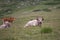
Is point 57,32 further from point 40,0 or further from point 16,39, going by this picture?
point 40,0

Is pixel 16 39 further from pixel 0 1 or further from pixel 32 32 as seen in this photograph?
pixel 0 1

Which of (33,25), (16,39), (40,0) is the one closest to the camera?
(16,39)

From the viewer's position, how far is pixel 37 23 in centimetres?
1430

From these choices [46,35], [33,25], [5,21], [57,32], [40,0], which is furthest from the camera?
[40,0]

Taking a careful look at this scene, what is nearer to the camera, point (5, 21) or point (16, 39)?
point (16, 39)

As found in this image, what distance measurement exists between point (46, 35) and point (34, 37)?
2.02ft

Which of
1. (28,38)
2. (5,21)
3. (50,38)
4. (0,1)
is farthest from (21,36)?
(0,1)

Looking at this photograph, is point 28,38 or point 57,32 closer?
point 28,38

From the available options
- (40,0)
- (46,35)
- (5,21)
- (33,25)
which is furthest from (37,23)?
(40,0)

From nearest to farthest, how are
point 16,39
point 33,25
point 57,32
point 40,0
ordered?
point 16,39, point 57,32, point 33,25, point 40,0

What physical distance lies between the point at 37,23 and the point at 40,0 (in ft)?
89.2

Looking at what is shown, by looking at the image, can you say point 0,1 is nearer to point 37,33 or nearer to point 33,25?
point 33,25

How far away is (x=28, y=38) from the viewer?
1038cm

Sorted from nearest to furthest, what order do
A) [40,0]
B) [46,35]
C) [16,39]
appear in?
1. [16,39]
2. [46,35]
3. [40,0]
